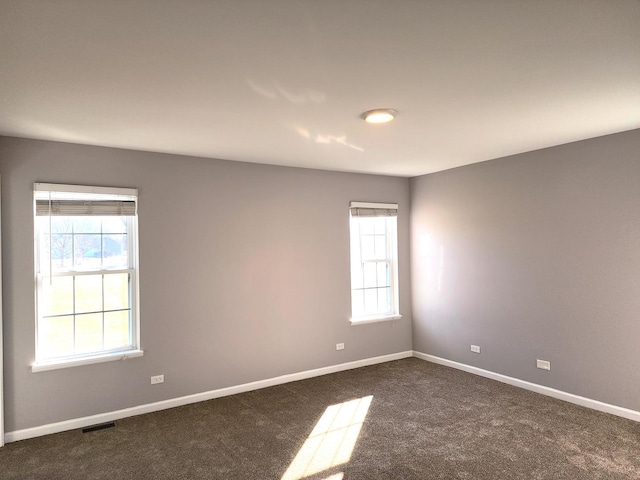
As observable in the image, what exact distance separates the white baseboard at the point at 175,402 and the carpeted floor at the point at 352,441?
9 cm

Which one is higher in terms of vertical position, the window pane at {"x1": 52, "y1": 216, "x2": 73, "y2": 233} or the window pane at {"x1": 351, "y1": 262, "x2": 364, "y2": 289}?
the window pane at {"x1": 52, "y1": 216, "x2": 73, "y2": 233}

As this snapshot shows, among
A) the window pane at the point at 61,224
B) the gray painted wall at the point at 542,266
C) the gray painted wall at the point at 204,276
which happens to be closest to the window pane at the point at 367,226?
the gray painted wall at the point at 204,276

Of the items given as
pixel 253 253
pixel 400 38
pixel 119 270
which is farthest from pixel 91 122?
pixel 400 38

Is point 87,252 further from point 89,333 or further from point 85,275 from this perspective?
point 89,333

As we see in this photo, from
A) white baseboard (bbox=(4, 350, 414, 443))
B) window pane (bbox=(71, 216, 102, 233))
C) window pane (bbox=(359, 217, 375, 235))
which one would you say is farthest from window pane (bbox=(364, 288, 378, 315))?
window pane (bbox=(71, 216, 102, 233))

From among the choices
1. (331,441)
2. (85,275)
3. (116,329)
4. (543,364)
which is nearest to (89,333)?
(116,329)

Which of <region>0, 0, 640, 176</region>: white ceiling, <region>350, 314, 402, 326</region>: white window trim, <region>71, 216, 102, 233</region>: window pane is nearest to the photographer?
<region>0, 0, 640, 176</region>: white ceiling

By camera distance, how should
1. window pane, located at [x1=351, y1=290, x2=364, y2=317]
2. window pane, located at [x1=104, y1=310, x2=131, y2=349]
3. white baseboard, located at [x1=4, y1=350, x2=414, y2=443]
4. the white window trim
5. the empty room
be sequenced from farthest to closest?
window pane, located at [x1=351, y1=290, x2=364, y2=317]
the white window trim
window pane, located at [x1=104, y1=310, x2=131, y2=349]
white baseboard, located at [x1=4, y1=350, x2=414, y2=443]
the empty room

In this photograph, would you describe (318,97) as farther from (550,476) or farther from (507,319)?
(507,319)

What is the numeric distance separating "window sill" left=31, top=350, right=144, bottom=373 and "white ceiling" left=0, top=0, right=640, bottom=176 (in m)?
1.91

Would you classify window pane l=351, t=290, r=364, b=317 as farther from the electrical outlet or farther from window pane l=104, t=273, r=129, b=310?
window pane l=104, t=273, r=129, b=310

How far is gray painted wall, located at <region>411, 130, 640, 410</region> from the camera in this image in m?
3.76

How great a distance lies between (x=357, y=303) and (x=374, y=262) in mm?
600

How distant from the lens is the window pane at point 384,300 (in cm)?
587
